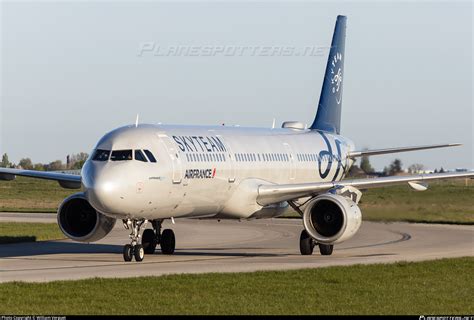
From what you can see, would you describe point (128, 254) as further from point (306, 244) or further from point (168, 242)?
point (306, 244)

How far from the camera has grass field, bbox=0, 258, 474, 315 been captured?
2025 centimetres

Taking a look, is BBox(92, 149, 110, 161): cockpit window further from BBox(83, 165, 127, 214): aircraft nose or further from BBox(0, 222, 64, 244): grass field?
BBox(0, 222, 64, 244): grass field

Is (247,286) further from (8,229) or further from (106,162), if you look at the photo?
(8,229)

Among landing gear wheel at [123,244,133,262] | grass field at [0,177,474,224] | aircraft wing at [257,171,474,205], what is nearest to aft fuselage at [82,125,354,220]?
aircraft wing at [257,171,474,205]

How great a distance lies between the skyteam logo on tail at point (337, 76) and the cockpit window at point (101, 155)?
20.3 m

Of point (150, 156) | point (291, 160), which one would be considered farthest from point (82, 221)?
point (291, 160)

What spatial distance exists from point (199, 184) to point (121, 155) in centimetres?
360

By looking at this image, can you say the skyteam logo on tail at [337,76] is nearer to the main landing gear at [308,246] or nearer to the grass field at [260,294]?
the main landing gear at [308,246]

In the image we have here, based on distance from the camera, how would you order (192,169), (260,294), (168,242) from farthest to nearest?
(168,242) < (192,169) < (260,294)

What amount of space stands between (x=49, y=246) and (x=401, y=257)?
522 inches

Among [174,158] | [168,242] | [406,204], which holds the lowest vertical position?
[168,242]

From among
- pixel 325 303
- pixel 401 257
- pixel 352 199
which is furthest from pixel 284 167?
Result: pixel 325 303

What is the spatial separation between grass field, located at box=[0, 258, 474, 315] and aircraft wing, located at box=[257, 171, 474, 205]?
8.06 metres

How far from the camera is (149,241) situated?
35.6 metres
